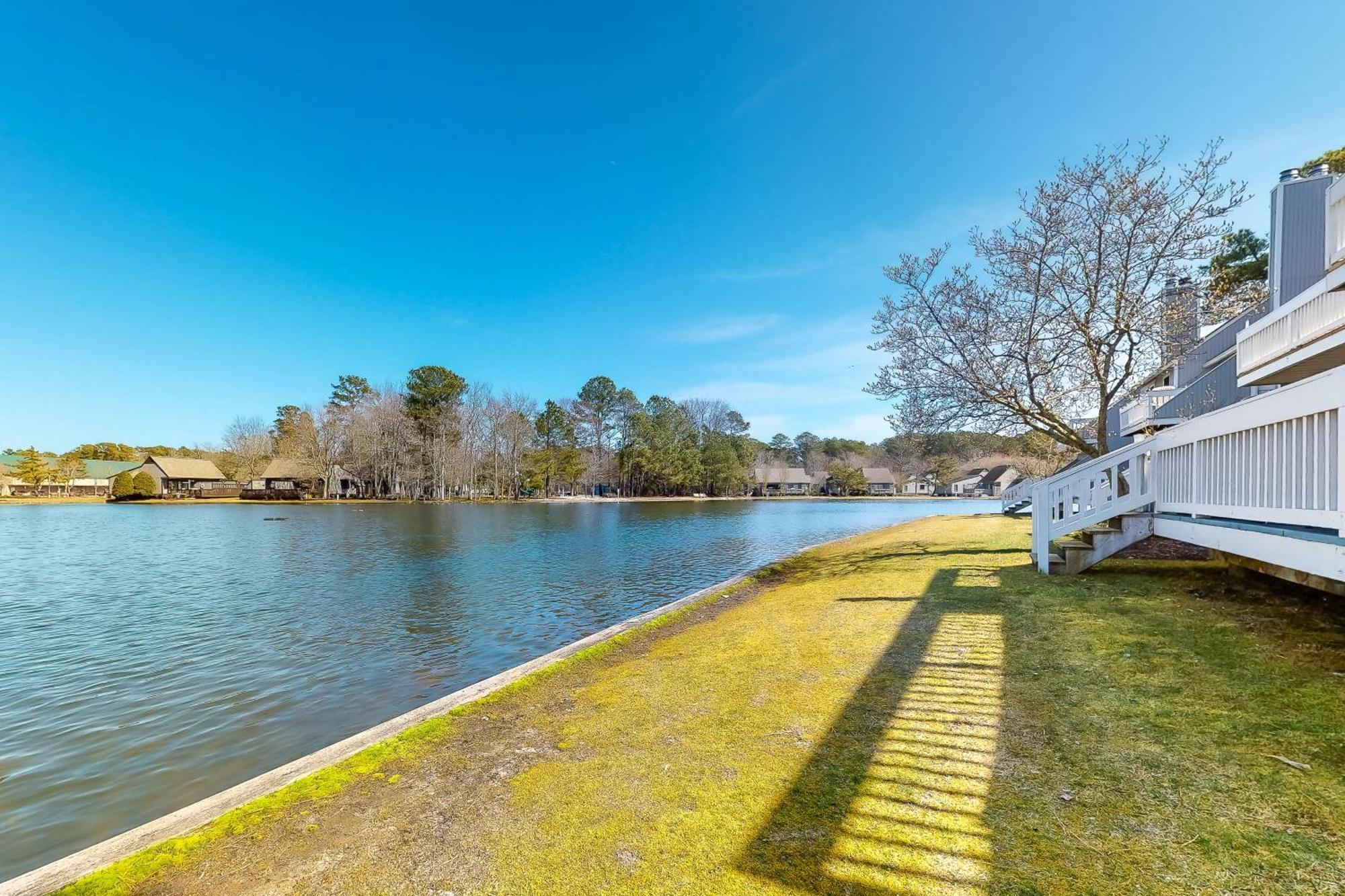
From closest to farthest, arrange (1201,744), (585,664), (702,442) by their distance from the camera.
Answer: (1201,744)
(585,664)
(702,442)

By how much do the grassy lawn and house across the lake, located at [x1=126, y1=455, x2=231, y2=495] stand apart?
7792 centimetres

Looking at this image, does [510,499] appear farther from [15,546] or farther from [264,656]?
[264,656]

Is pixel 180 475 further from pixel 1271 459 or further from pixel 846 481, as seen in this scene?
pixel 1271 459

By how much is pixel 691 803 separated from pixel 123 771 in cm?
494

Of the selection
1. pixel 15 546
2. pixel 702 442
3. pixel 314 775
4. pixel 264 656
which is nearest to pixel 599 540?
pixel 264 656

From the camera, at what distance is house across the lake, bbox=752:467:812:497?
271ft

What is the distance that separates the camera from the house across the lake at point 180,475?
60.9 meters

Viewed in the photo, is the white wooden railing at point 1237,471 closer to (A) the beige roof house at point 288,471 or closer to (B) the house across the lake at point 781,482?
(A) the beige roof house at point 288,471

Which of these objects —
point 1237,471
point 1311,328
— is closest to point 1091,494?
point 1237,471

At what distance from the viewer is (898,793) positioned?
2.69 m

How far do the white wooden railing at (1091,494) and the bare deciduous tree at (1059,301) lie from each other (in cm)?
361

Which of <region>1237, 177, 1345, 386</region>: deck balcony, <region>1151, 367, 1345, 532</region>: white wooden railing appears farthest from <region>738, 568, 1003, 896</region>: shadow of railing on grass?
<region>1237, 177, 1345, 386</region>: deck balcony

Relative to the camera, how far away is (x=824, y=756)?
3119mm

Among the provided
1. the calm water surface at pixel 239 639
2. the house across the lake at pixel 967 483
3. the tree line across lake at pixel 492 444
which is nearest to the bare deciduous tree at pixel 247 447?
the tree line across lake at pixel 492 444
